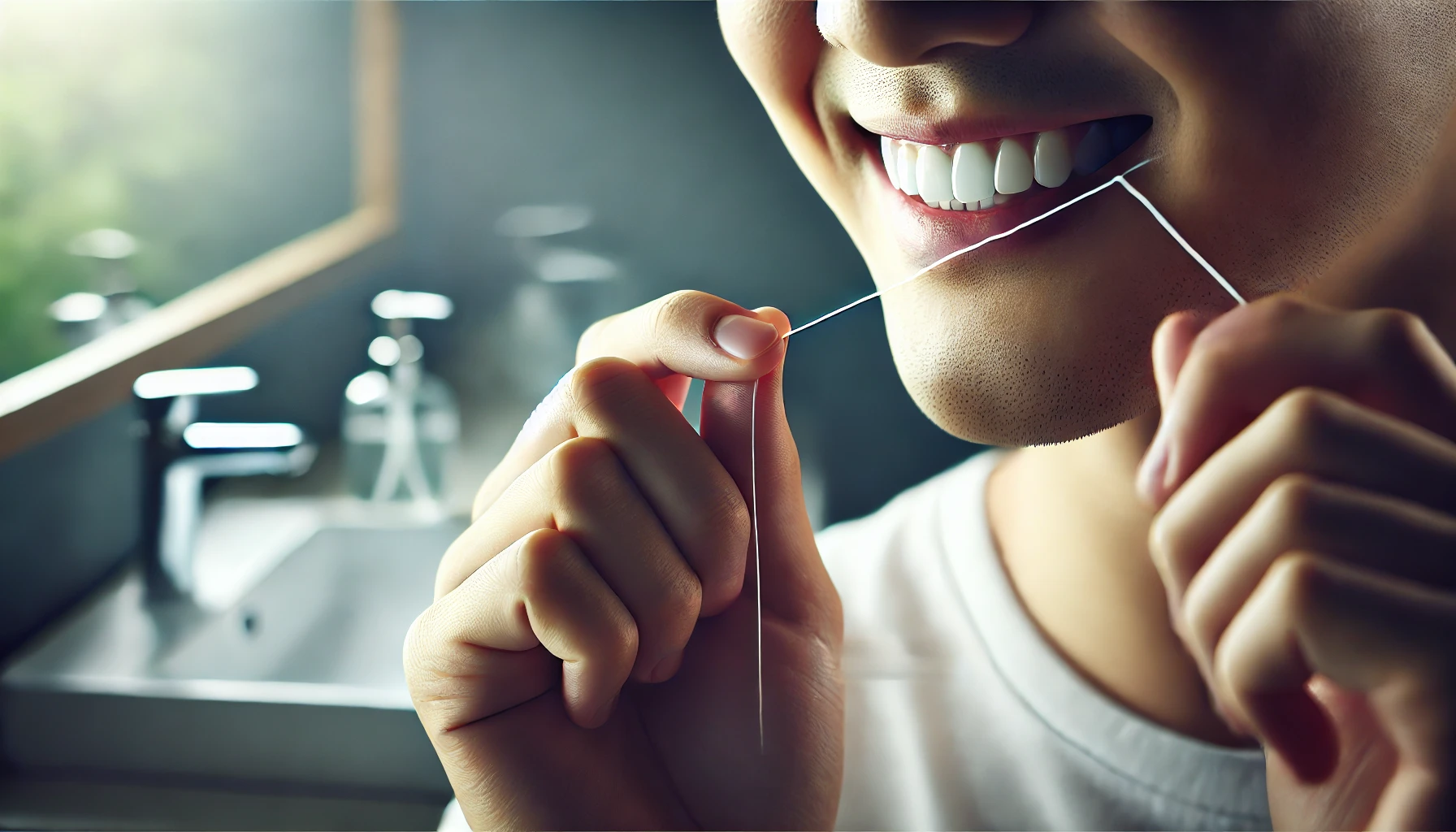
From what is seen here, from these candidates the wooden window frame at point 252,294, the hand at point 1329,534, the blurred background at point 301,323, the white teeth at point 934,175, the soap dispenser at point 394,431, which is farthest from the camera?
the soap dispenser at point 394,431

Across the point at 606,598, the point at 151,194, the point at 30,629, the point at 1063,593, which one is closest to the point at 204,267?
the point at 151,194

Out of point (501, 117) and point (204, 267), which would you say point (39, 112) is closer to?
point (204, 267)

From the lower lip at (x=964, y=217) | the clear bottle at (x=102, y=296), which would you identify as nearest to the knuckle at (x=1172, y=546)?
the lower lip at (x=964, y=217)

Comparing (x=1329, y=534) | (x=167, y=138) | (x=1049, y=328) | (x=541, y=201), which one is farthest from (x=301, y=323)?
(x=1329, y=534)

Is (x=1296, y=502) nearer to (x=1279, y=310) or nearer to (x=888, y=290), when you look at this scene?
(x=1279, y=310)

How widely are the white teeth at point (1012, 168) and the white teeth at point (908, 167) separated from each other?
0.04 m

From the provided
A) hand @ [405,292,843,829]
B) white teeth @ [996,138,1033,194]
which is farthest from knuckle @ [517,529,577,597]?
white teeth @ [996,138,1033,194]

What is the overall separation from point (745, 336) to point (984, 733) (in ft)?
0.59

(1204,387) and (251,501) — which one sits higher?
(1204,387)

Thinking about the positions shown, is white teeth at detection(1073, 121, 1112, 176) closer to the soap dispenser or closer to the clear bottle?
the soap dispenser

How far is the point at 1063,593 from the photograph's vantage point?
391 mm

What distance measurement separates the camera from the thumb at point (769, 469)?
36 cm

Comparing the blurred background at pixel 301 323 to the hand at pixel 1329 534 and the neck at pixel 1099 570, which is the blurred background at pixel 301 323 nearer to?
the neck at pixel 1099 570

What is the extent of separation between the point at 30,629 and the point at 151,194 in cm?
34
